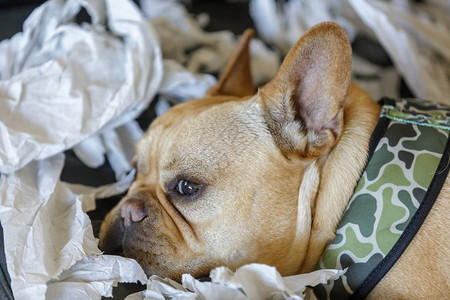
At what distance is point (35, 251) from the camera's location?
1.12 meters

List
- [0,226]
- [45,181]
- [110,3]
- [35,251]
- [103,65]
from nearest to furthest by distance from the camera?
[35,251] → [0,226] → [45,181] → [103,65] → [110,3]


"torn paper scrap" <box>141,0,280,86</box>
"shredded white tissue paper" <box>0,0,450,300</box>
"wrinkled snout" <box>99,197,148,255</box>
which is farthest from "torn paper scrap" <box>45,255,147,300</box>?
"torn paper scrap" <box>141,0,280,86</box>

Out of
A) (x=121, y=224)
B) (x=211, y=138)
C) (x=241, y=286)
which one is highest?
(x=211, y=138)

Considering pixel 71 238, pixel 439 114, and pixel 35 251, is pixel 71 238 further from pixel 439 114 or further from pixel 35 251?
pixel 439 114

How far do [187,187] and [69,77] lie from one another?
2.16 ft

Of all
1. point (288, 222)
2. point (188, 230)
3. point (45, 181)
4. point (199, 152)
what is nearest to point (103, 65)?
point (45, 181)

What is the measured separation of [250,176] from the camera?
3.83 feet

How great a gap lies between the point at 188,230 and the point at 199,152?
0.21m

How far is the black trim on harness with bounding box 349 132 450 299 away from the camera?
110 centimetres

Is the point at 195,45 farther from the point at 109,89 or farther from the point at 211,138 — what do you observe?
the point at 211,138

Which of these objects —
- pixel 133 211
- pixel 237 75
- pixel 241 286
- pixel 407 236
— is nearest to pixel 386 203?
pixel 407 236

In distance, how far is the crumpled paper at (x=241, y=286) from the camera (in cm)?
97

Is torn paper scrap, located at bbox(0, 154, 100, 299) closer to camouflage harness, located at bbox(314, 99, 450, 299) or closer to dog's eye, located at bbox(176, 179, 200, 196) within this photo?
dog's eye, located at bbox(176, 179, 200, 196)

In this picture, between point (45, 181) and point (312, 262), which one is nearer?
point (312, 262)
